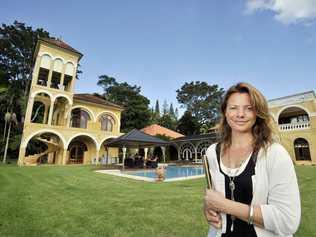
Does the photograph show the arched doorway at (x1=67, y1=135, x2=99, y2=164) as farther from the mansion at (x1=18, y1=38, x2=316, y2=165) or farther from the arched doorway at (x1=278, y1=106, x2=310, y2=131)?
the arched doorway at (x1=278, y1=106, x2=310, y2=131)

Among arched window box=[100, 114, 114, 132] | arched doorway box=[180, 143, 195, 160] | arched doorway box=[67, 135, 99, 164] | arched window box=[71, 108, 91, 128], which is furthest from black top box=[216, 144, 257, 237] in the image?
arched window box=[100, 114, 114, 132]

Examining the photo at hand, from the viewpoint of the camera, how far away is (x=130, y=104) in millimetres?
32688

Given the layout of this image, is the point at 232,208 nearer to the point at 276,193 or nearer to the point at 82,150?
the point at 276,193

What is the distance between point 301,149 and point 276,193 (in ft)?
72.2

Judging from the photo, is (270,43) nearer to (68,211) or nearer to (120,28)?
(120,28)

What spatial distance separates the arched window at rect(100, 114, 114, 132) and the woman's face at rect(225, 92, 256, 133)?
2437 cm

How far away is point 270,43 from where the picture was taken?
9.91 metres

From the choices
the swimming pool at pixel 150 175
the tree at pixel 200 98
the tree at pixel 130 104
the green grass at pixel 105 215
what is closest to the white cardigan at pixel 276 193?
the green grass at pixel 105 215

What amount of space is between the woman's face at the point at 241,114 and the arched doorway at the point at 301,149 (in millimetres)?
21625

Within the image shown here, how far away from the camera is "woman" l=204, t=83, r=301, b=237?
0.87 metres

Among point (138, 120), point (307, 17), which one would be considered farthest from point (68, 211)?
point (138, 120)

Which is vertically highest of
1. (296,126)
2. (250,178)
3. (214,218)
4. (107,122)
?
(107,122)

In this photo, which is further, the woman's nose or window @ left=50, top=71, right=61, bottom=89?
window @ left=50, top=71, right=61, bottom=89

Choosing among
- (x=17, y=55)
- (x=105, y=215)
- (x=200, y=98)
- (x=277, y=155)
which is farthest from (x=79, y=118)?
(x=277, y=155)
